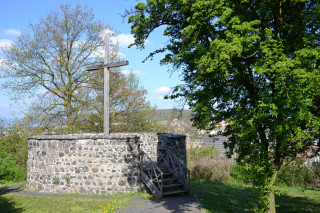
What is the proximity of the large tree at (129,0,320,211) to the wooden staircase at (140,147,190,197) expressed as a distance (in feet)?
9.49

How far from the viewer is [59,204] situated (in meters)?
9.20

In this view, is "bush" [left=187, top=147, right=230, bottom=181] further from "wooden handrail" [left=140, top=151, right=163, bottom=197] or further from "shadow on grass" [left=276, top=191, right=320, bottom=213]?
"wooden handrail" [left=140, top=151, right=163, bottom=197]

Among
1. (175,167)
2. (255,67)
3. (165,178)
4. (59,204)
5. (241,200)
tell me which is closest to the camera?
(255,67)

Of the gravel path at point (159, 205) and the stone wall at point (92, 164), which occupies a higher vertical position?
the stone wall at point (92, 164)

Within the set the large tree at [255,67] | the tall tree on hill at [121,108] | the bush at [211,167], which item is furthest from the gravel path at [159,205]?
the tall tree on hill at [121,108]

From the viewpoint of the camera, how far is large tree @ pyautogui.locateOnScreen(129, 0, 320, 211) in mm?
6377

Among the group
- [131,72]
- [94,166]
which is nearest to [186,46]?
[94,166]

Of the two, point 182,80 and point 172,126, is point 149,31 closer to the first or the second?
point 182,80

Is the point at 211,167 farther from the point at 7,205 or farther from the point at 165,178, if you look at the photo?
the point at 7,205

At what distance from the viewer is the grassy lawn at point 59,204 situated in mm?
8516

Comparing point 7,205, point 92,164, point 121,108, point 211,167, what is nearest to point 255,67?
point 92,164

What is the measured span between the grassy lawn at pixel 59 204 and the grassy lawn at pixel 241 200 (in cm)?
239

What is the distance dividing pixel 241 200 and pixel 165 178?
301 centimetres

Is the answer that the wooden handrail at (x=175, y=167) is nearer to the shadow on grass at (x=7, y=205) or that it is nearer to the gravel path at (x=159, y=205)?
the gravel path at (x=159, y=205)
